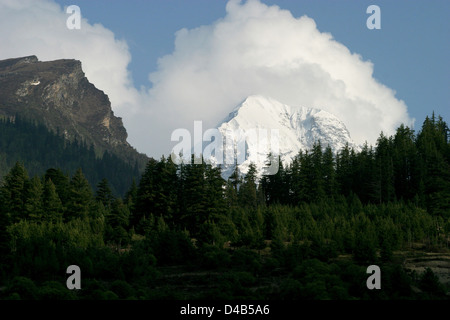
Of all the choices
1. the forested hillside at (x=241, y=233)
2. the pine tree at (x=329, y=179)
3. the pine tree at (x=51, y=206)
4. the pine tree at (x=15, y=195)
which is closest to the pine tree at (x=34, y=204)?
the forested hillside at (x=241, y=233)

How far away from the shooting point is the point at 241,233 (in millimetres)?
53781

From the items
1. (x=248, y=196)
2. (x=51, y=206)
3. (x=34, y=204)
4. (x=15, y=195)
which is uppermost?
(x=248, y=196)

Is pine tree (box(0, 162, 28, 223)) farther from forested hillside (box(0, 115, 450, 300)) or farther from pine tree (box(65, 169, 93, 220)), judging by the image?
pine tree (box(65, 169, 93, 220))

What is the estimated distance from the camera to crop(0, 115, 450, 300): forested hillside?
103ft

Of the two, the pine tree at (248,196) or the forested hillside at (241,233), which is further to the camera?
the pine tree at (248,196)

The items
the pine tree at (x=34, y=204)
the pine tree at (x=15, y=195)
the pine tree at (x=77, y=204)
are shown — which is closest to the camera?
the pine tree at (x=34, y=204)

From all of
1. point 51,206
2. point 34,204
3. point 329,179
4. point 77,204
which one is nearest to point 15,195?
point 34,204

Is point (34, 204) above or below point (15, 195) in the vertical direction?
below

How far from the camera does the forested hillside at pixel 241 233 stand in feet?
103

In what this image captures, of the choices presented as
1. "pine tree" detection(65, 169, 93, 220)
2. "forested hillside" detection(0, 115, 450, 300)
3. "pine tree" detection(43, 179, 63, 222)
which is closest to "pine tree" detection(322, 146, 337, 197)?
"forested hillside" detection(0, 115, 450, 300)

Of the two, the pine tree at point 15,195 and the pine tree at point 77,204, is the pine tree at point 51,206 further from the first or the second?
the pine tree at point 77,204

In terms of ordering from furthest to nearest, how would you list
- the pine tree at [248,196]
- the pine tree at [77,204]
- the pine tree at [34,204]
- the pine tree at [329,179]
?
the pine tree at [248,196]
the pine tree at [329,179]
the pine tree at [77,204]
the pine tree at [34,204]

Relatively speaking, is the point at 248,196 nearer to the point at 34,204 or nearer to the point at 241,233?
the point at 241,233

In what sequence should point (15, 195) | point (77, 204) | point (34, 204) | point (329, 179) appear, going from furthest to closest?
point (329, 179), point (77, 204), point (15, 195), point (34, 204)
